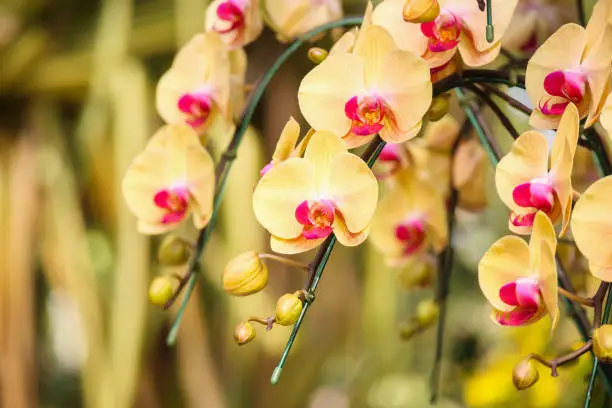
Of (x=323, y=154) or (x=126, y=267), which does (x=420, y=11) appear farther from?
(x=126, y=267)

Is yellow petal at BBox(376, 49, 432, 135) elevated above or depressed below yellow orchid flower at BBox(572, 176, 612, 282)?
above

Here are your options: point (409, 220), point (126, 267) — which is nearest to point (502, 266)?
point (409, 220)

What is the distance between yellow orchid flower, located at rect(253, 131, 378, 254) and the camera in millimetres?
210

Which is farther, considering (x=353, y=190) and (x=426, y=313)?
(x=426, y=313)

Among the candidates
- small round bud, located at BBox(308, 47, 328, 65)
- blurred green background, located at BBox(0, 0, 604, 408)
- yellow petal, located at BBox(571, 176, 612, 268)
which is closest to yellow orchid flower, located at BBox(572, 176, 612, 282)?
yellow petal, located at BBox(571, 176, 612, 268)

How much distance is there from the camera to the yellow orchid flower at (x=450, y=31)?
22 centimetres

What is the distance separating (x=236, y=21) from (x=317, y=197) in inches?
3.5

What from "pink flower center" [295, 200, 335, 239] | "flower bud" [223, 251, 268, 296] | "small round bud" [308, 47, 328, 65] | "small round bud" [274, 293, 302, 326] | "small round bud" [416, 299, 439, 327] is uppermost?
"small round bud" [308, 47, 328, 65]

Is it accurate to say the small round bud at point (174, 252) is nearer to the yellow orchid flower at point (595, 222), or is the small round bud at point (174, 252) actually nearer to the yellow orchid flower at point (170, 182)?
the yellow orchid flower at point (170, 182)

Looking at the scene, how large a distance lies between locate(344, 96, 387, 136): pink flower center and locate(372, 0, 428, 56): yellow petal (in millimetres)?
24

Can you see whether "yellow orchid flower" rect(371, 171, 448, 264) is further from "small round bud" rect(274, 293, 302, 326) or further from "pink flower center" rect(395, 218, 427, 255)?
"small round bud" rect(274, 293, 302, 326)

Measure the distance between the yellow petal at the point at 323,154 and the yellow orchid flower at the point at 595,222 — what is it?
0.07m

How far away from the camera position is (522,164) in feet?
0.70

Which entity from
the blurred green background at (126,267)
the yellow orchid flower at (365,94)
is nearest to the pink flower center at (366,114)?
the yellow orchid flower at (365,94)
